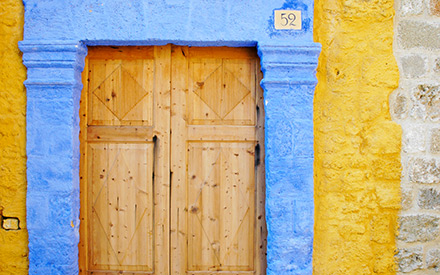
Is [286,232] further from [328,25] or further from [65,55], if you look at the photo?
Answer: [65,55]

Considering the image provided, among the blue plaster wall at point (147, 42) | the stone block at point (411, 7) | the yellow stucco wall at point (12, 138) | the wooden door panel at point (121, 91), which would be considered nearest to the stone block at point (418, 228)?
the blue plaster wall at point (147, 42)

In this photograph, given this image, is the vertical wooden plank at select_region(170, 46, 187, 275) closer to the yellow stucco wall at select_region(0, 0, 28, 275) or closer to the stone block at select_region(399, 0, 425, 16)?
the yellow stucco wall at select_region(0, 0, 28, 275)

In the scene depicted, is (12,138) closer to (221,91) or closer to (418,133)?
(221,91)

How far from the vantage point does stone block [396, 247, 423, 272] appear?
2.36m

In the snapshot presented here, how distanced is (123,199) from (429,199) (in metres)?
2.32

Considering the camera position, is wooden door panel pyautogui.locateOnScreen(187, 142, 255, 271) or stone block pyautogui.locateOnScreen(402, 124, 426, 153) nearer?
stone block pyautogui.locateOnScreen(402, 124, 426, 153)

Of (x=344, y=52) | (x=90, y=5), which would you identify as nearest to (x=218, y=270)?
(x=344, y=52)

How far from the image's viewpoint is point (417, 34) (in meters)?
2.38

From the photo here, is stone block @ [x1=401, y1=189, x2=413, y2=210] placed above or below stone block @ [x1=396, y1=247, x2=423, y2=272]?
above

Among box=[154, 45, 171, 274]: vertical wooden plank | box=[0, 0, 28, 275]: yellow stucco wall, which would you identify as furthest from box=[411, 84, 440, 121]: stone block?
box=[0, 0, 28, 275]: yellow stucco wall

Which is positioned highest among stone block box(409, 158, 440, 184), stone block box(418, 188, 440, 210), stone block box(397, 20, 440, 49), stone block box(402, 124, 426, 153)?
stone block box(397, 20, 440, 49)

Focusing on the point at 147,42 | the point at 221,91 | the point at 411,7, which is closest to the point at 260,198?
the point at 221,91

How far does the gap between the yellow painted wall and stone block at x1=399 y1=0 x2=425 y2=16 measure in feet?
0.31

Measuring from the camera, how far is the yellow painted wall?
92.4 inches
